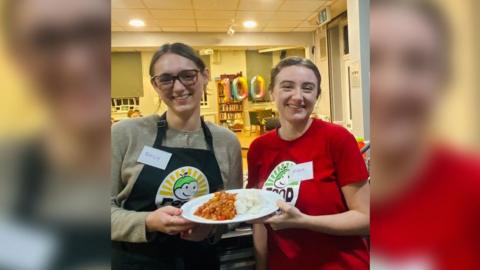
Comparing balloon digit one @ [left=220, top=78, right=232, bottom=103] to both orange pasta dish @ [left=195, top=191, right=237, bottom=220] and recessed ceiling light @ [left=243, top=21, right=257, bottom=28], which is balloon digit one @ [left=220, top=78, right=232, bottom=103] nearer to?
recessed ceiling light @ [left=243, top=21, right=257, bottom=28]

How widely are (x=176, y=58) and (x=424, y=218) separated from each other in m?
0.67

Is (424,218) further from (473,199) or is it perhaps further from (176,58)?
(176,58)

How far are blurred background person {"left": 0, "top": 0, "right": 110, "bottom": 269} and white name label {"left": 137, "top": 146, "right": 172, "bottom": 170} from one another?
0.55m

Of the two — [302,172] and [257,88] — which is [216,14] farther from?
[302,172]

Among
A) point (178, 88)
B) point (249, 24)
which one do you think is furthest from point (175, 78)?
point (249, 24)

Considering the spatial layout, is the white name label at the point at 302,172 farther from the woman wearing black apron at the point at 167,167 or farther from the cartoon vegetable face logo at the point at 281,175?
the woman wearing black apron at the point at 167,167

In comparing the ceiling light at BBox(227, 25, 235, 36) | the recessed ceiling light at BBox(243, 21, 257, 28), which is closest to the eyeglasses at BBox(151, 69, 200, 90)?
the recessed ceiling light at BBox(243, 21, 257, 28)

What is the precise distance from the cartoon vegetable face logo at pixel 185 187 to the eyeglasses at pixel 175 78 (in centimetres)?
23

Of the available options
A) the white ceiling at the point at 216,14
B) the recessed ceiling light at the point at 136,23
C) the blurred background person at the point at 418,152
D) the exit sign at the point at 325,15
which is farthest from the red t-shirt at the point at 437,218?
the exit sign at the point at 325,15

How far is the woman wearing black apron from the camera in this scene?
790mm

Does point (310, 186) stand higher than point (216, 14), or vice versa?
point (216, 14)

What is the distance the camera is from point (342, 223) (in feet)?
A: 2.62

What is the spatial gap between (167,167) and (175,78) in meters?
0.23

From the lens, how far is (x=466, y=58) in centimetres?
26
